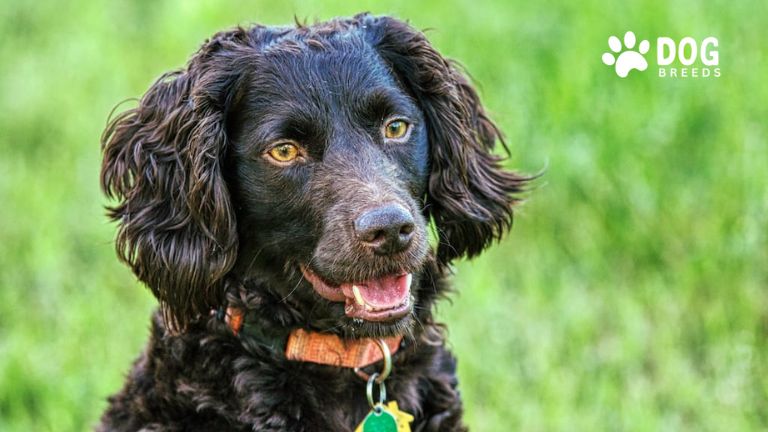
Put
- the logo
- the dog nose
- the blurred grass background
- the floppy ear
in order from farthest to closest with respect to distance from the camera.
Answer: the logo, the blurred grass background, the floppy ear, the dog nose

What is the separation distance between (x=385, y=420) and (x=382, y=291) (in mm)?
459

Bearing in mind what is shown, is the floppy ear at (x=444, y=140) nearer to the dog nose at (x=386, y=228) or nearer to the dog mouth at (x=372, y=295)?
the dog mouth at (x=372, y=295)

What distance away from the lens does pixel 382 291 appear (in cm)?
435

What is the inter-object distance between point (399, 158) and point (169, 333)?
40.5 inches

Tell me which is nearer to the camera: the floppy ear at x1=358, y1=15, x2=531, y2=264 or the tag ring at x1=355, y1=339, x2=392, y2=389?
the tag ring at x1=355, y1=339, x2=392, y2=389

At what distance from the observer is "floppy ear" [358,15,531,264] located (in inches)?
185

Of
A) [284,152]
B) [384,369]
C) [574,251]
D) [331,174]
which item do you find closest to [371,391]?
[384,369]

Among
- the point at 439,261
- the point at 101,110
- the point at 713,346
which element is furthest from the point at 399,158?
the point at 101,110

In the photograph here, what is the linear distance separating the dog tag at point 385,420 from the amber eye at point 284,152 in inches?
35.9

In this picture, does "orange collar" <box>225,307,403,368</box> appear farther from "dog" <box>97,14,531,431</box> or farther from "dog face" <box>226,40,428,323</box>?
"dog face" <box>226,40,428,323</box>

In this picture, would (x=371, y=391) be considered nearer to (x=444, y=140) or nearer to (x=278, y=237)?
(x=278, y=237)

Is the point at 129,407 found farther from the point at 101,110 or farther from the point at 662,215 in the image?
the point at 101,110

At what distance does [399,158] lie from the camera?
4.49m

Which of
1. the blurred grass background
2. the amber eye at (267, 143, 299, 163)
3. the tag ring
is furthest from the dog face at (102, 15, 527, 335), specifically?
the blurred grass background
